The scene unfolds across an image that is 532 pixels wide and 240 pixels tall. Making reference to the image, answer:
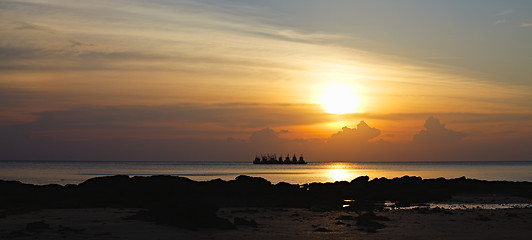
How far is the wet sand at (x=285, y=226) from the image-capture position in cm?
2603

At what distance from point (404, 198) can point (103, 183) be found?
2624cm

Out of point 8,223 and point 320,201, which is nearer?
point 8,223

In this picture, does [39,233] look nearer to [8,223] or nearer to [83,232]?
[83,232]

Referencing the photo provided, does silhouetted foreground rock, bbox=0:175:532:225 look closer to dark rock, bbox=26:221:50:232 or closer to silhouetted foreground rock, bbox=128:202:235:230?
silhouetted foreground rock, bbox=128:202:235:230

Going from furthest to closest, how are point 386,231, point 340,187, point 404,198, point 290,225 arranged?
point 340,187, point 404,198, point 290,225, point 386,231

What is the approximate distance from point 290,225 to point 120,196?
59.0 ft

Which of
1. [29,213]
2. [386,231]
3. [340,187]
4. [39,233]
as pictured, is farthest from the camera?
[340,187]

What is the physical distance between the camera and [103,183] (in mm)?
45281

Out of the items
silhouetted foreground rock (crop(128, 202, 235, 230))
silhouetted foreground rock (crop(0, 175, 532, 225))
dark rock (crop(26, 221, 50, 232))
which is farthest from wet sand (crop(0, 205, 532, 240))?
silhouetted foreground rock (crop(0, 175, 532, 225))

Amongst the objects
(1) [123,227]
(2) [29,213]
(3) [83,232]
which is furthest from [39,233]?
(2) [29,213]

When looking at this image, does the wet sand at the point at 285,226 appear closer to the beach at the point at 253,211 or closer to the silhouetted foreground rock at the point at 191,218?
the beach at the point at 253,211

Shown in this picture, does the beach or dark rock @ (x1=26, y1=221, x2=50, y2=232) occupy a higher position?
the beach

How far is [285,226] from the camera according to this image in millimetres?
30047

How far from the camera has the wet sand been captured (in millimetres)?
26031
